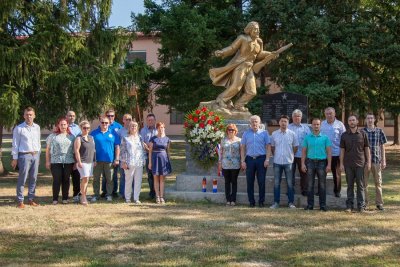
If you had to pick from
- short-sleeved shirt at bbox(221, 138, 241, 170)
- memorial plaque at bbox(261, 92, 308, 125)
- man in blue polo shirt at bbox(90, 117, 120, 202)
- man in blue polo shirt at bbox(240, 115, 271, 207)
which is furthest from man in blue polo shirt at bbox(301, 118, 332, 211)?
man in blue polo shirt at bbox(90, 117, 120, 202)

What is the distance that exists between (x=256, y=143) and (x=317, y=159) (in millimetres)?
1133

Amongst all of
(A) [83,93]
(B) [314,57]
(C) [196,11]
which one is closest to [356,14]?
(B) [314,57]

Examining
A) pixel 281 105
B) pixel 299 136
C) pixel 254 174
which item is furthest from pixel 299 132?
pixel 281 105

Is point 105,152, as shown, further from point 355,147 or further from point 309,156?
point 355,147

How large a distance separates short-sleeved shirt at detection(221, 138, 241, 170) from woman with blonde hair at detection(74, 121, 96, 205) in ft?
8.10

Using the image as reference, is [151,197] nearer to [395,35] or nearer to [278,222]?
[278,222]

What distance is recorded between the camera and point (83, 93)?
13984mm

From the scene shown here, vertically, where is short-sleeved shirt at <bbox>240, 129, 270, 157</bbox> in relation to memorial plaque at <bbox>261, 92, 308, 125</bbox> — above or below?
below

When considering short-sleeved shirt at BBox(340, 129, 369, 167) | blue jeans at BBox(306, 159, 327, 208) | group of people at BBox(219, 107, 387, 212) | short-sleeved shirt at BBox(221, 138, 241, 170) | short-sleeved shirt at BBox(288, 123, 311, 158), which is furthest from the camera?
Result: short-sleeved shirt at BBox(288, 123, 311, 158)

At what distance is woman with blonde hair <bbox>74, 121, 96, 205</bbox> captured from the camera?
9398mm

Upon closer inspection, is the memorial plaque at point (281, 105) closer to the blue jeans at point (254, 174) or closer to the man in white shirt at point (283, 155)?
the man in white shirt at point (283, 155)

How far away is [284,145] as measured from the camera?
9.14m

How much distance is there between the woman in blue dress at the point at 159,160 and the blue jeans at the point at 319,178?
2.61 metres

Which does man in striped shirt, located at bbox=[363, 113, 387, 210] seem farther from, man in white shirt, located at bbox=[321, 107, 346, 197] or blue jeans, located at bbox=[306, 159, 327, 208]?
→ blue jeans, located at bbox=[306, 159, 327, 208]
